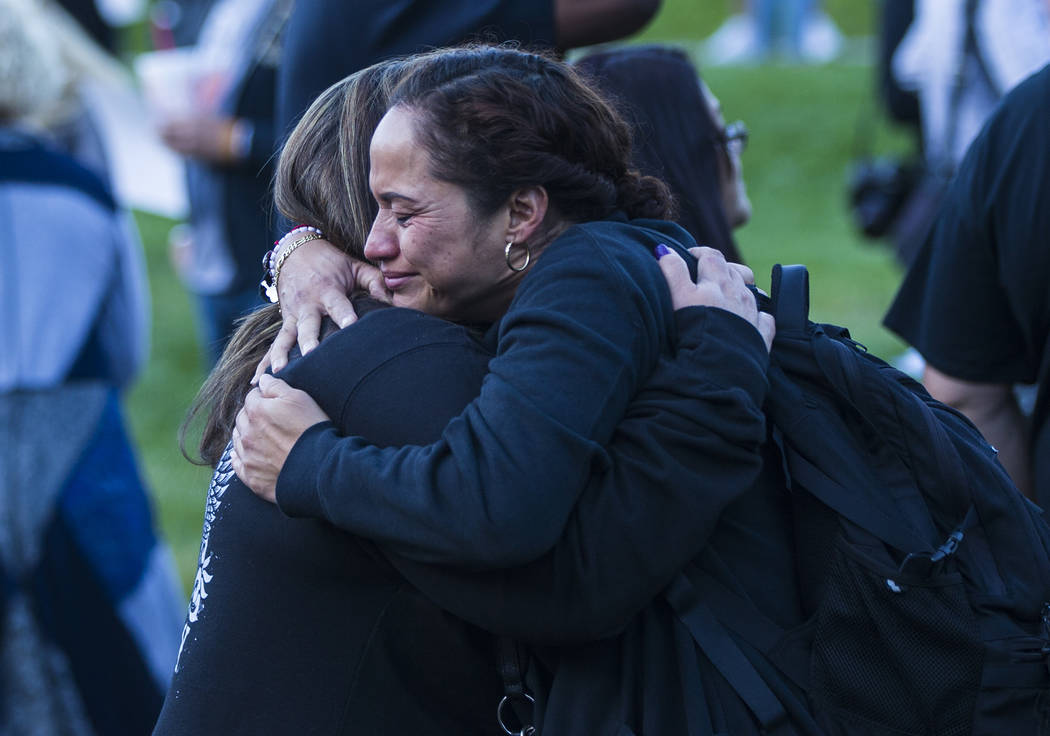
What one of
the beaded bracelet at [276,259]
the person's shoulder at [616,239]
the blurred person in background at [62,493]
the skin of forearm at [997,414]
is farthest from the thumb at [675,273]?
the blurred person in background at [62,493]

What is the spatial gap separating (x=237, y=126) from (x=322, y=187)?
275 cm

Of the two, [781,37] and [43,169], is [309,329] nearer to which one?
[43,169]

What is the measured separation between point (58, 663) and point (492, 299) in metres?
2.29

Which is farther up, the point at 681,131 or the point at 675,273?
the point at 675,273

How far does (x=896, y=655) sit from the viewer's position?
158 centimetres

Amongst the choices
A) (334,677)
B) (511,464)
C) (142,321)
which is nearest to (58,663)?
(142,321)

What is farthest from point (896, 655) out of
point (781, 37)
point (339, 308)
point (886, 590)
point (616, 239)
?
point (781, 37)

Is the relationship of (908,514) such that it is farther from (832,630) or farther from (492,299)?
(492,299)

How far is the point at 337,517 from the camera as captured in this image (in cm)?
153

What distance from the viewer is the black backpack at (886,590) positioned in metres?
1.58

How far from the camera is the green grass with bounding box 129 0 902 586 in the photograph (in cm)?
668

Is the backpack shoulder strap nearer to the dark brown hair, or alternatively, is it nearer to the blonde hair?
the dark brown hair

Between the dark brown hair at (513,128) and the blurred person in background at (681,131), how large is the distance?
2.07 feet

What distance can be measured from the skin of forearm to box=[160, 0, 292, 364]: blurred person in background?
2.50 meters
